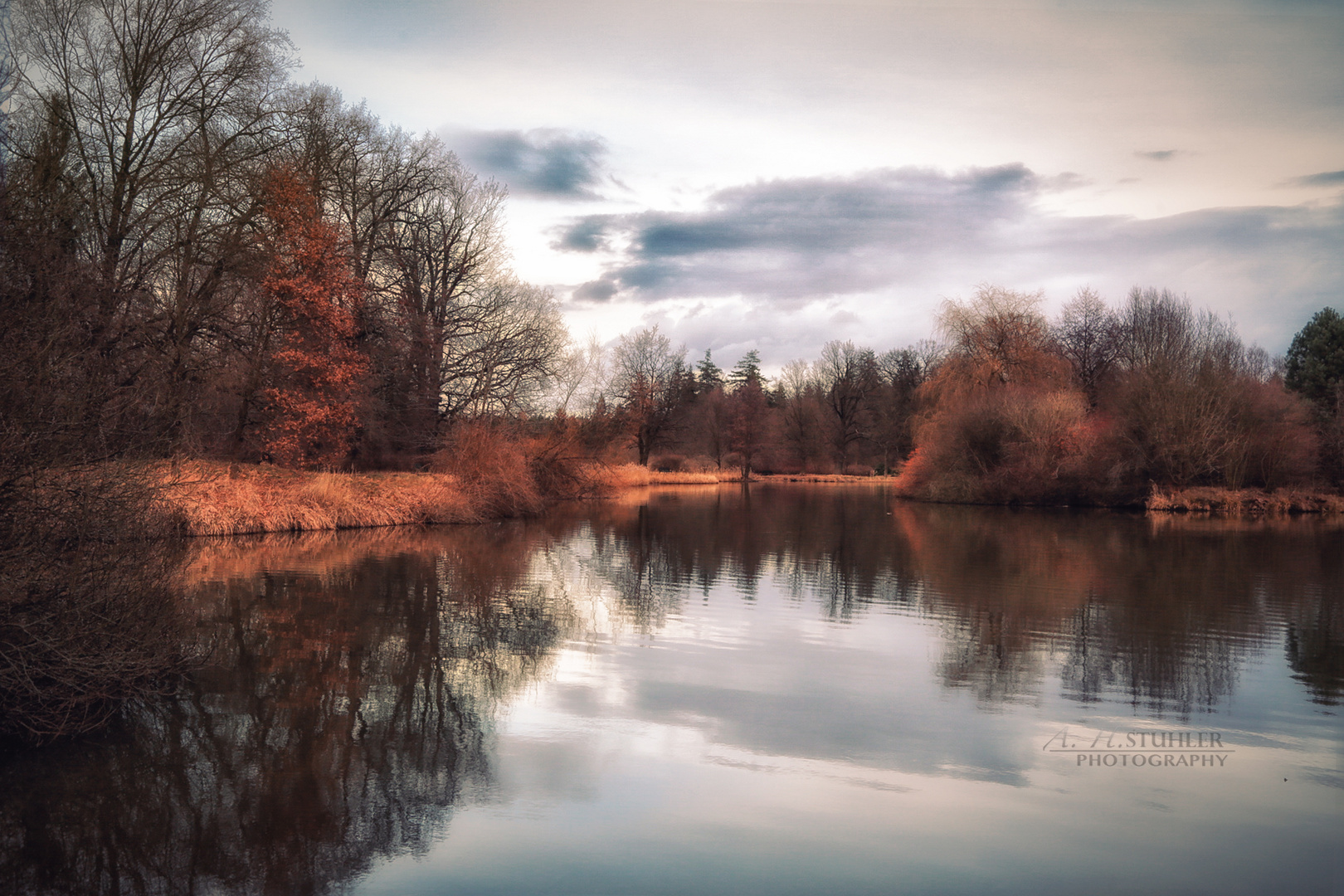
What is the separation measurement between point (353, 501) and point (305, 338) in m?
4.29

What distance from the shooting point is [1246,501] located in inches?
1248

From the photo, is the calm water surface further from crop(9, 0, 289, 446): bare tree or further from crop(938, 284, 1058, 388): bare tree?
crop(938, 284, 1058, 388): bare tree

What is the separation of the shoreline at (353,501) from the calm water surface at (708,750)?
5.20m

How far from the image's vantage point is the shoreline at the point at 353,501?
1708 cm

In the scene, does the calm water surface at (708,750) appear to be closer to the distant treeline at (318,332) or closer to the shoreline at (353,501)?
the distant treeline at (318,332)

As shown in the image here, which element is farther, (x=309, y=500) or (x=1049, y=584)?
(x=309, y=500)

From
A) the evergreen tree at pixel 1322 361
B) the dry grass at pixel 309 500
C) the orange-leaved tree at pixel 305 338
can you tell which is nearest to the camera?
the dry grass at pixel 309 500

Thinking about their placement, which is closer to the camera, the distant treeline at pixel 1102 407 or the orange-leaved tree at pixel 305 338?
the orange-leaved tree at pixel 305 338

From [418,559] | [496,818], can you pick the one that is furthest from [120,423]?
[418,559]

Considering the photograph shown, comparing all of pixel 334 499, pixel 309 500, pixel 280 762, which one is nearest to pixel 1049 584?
pixel 280 762

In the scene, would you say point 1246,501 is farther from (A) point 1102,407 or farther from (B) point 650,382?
(B) point 650,382

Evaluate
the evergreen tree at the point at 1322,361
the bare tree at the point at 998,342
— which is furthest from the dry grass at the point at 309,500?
the evergreen tree at the point at 1322,361

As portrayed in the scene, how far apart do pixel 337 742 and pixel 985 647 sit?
6507 millimetres

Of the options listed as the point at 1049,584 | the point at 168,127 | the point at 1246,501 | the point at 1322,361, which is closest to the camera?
the point at 1049,584
